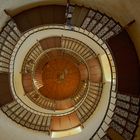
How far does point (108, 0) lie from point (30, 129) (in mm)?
4714

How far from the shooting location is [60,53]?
432 inches

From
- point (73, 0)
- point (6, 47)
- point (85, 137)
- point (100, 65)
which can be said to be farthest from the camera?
point (100, 65)

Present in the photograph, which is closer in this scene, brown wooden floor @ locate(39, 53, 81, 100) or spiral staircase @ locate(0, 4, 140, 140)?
spiral staircase @ locate(0, 4, 140, 140)

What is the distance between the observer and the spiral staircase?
21.3ft

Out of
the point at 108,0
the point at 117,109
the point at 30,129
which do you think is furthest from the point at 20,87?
the point at 108,0

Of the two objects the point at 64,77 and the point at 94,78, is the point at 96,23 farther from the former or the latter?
the point at 64,77

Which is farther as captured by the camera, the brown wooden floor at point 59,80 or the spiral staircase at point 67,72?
the brown wooden floor at point 59,80

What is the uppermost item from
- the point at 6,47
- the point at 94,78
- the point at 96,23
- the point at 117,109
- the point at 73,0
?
the point at 73,0

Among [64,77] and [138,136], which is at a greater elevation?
[64,77]

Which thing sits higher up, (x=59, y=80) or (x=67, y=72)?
(x=67, y=72)

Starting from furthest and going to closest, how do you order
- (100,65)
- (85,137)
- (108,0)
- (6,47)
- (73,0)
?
(100,65) → (85,137) → (6,47) → (73,0) → (108,0)

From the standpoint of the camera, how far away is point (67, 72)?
35.9ft

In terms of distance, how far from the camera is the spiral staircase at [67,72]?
6.48 meters

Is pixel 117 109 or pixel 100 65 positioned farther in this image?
pixel 100 65
